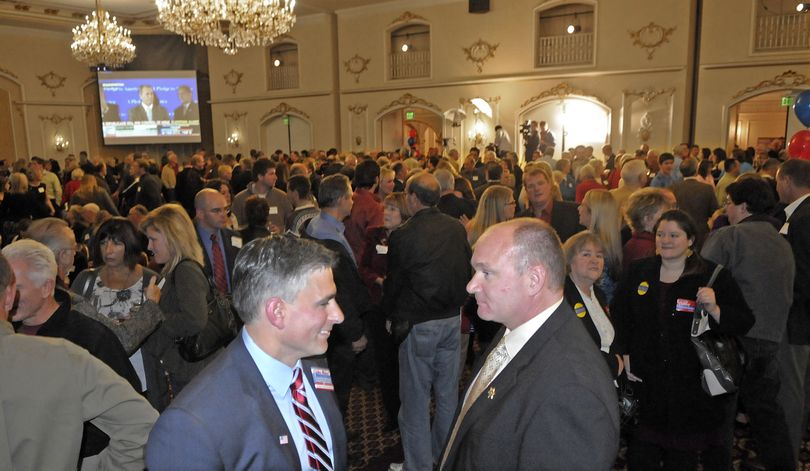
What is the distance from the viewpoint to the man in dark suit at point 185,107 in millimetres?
18938

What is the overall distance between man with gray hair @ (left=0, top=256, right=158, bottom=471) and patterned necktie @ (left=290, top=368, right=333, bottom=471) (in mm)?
490

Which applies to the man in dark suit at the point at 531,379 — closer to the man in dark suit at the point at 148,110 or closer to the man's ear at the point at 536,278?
the man's ear at the point at 536,278

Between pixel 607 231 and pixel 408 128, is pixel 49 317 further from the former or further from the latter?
pixel 408 128

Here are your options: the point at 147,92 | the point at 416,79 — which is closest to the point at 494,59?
the point at 416,79

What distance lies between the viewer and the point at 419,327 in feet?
11.1

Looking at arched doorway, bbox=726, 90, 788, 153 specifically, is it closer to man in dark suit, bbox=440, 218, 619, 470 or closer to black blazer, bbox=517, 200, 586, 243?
black blazer, bbox=517, 200, 586, 243

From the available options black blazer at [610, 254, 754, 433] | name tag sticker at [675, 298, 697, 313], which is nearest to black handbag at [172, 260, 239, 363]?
black blazer at [610, 254, 754, 433]

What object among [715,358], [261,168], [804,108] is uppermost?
[804,108]

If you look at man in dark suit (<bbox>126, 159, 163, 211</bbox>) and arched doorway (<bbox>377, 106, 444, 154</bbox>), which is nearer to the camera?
man in dark suit (<bbox>126, 159, 163, 211</bbox>)

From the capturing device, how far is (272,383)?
1.54 m

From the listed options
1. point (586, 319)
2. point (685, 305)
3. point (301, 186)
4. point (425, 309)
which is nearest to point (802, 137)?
point (685, 305)

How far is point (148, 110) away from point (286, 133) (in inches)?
188

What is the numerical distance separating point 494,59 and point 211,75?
9.65 meters

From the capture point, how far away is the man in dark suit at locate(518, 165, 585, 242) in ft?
15.5
